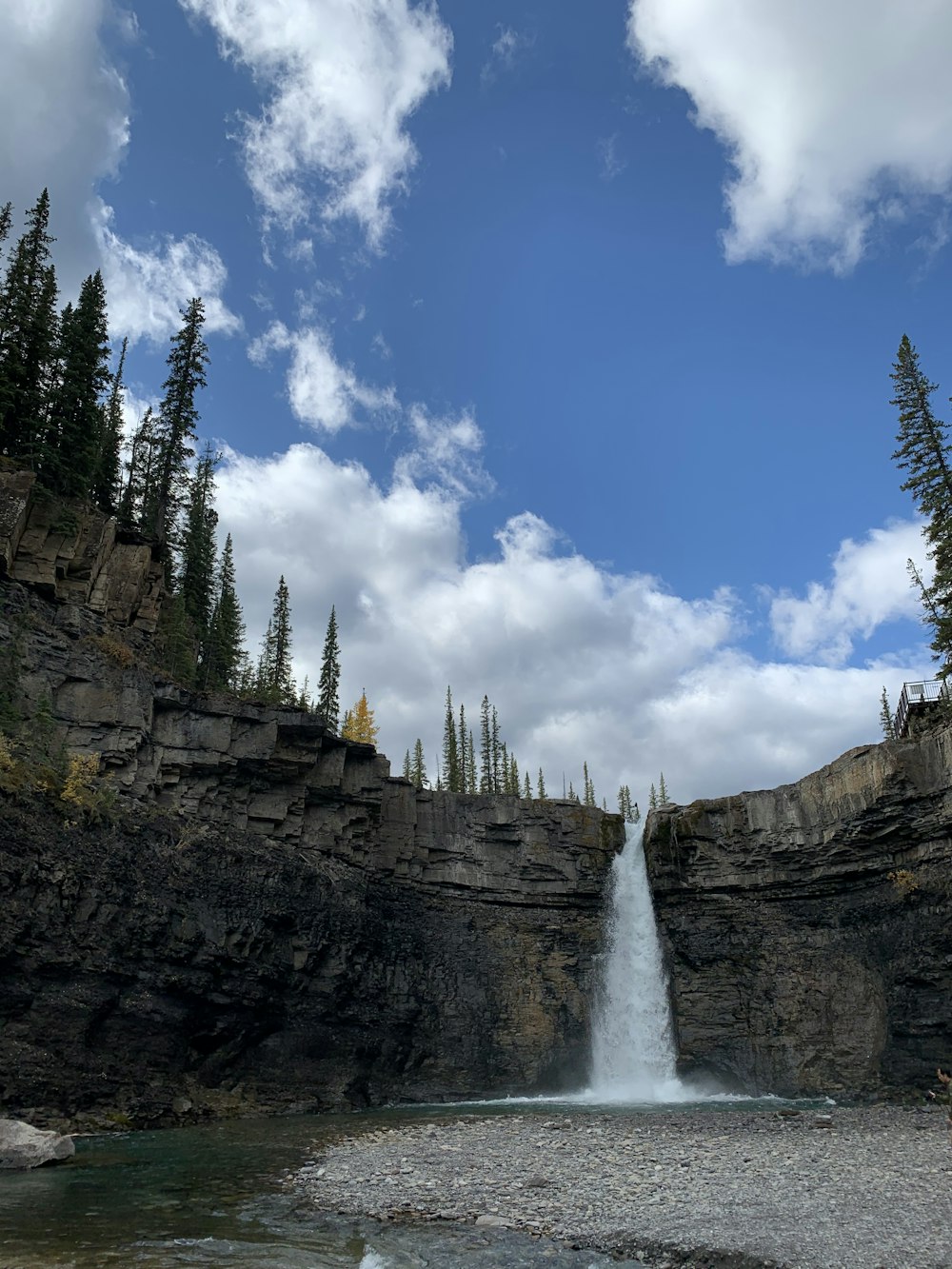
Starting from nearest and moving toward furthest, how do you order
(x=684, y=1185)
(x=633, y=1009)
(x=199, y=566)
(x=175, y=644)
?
(x=684, y=1185) < (x=175, y=644) < (x=633, y=1009) < (x=199, y=566)

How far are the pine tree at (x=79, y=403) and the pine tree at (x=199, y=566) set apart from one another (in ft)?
36.0

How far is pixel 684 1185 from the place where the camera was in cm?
1587

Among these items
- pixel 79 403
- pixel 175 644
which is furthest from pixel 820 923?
pixel 79 403

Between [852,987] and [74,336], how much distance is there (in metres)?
47.7

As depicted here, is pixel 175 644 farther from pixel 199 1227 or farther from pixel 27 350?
pixel 199 1227

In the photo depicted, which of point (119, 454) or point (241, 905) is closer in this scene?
point (241, 905)

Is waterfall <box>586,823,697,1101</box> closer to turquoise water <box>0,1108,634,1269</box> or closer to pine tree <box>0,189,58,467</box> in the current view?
turquoise water <box>0,1108,634,1269</box>

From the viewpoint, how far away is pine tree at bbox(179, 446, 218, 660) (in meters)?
51.4

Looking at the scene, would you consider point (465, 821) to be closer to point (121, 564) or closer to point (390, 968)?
point (390, 968)

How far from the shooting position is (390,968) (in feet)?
121

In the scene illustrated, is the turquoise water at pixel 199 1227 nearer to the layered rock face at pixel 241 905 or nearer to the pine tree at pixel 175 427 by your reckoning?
the layered rock face at pixel 241 905

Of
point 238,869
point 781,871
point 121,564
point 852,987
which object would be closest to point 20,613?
point 121,564

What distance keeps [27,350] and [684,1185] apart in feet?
135

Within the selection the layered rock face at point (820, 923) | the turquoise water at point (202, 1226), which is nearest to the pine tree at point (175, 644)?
the turquoise water at point (202, 1226)
